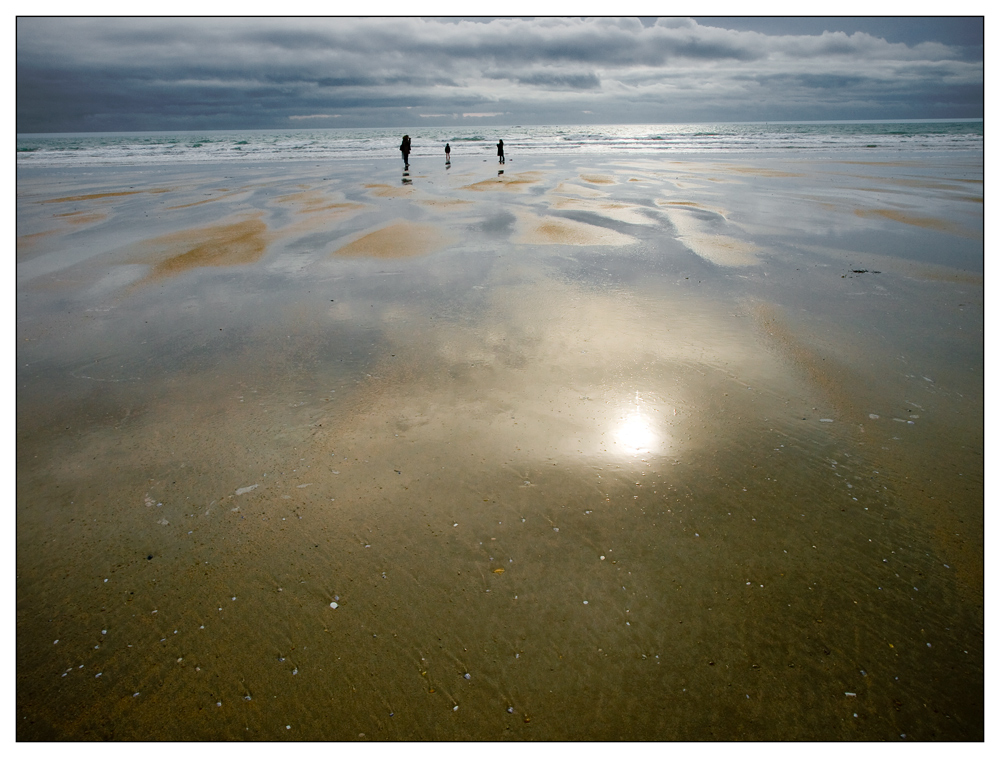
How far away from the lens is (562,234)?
40.0 feet

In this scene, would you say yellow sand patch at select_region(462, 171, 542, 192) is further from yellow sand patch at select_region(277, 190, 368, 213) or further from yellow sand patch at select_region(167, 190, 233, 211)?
yellow sand patch at select_region(167, 190, 233, 211)

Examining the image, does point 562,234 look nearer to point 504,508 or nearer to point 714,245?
point 714,245

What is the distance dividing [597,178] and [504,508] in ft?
76.6

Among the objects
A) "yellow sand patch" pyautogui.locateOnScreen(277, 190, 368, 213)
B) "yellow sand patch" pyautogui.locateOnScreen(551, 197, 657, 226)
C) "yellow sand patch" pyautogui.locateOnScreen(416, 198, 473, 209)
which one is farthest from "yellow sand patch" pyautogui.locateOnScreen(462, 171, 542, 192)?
"yellow sand patch" pyautogui.locateOnScreen(277, 190, 368, 213)

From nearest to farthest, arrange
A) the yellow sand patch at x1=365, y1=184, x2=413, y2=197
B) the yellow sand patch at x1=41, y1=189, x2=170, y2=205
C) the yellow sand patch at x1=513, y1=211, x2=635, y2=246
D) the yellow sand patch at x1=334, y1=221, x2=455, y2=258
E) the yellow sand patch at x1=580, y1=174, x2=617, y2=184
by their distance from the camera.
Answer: the yellow sand patch at x1=334, y1=221, x2=455, y2=258
the yellow sand patch at x1=513, y1=211, x2=635, y2=246
the yellow sand patch at x1=41, y1=189, x2=170, y2=205
the yellow sand patch at x1=365, y1=184, x2=413, y2=197
the yellow sand patch at x1=580, y1=174, x2=617, y2=184

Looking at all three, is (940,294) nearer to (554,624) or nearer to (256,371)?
(554,624)

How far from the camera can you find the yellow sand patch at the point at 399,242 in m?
10.6

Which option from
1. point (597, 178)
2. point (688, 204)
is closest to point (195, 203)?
point (688, 204)

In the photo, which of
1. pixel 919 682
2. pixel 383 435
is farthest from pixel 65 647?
pixel 919 682

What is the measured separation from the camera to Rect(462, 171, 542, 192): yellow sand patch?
20703 millimetres

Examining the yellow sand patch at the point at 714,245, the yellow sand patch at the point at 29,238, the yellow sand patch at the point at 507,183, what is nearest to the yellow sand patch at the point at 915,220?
the yellow sand patch at the point at 714,245

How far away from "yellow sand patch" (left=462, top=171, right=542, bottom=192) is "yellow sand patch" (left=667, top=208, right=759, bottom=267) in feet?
30.0

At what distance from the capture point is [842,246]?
10.8 metres

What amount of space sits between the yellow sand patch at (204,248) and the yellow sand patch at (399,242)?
1.94 metres
